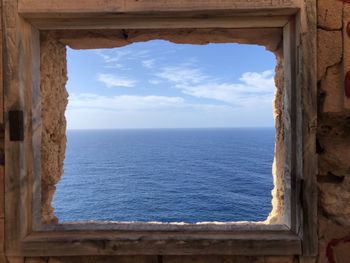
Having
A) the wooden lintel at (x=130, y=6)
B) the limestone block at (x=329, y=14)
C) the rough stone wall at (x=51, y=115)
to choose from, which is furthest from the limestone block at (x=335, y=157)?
the rough stone wall at (x=51, y=115)

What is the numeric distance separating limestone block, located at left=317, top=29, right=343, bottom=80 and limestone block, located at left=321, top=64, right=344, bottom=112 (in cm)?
5

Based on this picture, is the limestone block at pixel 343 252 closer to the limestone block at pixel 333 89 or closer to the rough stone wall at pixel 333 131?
the rough stone wall at pixel 333 131

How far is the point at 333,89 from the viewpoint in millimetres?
1853

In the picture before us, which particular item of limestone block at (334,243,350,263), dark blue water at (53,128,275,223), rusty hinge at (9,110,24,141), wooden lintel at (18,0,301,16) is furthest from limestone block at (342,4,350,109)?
dark blue water at (53,128,275,223)

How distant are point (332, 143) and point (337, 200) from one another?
1.27 ft

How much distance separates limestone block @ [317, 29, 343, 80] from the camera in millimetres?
1844

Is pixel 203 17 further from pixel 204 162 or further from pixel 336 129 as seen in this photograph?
pixel 204 162

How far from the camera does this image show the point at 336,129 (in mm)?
1900

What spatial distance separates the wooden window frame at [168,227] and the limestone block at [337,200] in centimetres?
9

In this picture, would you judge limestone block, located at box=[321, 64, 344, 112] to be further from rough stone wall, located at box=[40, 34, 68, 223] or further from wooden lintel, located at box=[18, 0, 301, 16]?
rough stone wall, located at box=[40, 34, 68, 223]

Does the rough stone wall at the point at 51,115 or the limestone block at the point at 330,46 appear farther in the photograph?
the rough stone wall at the point at 51,115

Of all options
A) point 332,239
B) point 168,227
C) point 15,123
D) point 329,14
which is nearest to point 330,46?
point 329,14

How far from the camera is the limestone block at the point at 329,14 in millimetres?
1840

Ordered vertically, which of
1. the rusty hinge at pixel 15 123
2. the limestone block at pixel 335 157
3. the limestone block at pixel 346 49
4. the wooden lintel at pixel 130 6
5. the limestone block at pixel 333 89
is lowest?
the limestone block at pixel 335 157
